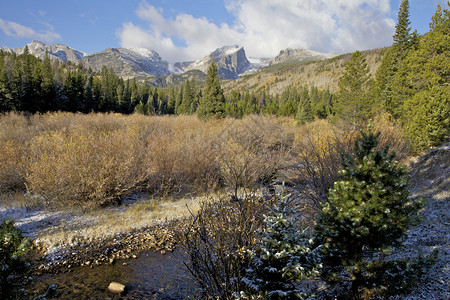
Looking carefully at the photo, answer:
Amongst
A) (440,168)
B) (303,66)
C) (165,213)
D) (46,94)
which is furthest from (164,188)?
(303,66)

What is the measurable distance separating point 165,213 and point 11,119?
67.9 ft

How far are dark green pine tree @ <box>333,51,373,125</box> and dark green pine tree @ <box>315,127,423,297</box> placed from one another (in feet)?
76.1

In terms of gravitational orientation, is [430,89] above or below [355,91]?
below

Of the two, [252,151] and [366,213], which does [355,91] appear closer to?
[252,151]

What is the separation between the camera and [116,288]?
6.32 metres

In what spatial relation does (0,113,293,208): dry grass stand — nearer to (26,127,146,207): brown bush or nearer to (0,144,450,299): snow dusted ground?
(26,127,146,207): brown bush

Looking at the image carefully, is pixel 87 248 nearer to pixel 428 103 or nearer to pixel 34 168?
pixel 34 168

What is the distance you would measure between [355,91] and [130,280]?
26.6 meters

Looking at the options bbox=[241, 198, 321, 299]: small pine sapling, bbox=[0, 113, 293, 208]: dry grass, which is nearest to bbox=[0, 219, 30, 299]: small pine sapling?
bbox=[241, 198, 321, 299]: small pine sapling

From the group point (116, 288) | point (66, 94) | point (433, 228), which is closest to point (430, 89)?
point (433, 228)

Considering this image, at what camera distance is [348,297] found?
400cm

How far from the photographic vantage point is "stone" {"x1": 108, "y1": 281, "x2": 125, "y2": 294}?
6.27m

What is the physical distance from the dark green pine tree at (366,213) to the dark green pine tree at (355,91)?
23.2 meters

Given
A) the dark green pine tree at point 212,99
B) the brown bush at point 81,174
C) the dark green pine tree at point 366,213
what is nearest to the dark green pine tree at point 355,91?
the dark green pine tree at point 212,99
